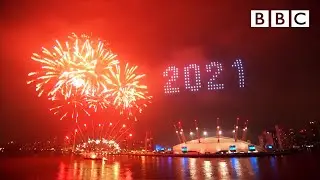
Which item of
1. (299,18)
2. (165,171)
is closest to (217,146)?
(165,171)

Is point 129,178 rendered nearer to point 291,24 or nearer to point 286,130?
point 291,24

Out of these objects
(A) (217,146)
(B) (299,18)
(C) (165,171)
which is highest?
(B) (299,18)

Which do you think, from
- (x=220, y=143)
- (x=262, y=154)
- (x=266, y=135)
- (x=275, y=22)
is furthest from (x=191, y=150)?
(x=275, y=22)

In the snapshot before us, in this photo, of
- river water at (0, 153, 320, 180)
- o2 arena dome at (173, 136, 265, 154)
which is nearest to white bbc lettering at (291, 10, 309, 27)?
river water at (0, 153, 320, 180)

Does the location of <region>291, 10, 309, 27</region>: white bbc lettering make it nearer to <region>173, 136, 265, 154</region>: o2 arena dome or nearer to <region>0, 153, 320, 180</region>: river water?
<region>0, 153, 320, 180</region>: river water

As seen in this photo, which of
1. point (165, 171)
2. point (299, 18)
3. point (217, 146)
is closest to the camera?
point (299, 18)

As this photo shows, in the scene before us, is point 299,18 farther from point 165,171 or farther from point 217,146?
point 217,146

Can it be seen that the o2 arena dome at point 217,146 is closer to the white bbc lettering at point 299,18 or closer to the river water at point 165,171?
the river water at point 165,171
